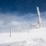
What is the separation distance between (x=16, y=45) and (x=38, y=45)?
4.39 feet

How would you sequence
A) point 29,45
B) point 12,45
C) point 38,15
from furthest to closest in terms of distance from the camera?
point 38,15
point 29,45
point 12,45

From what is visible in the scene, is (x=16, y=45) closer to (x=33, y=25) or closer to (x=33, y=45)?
(x=33, y=45)

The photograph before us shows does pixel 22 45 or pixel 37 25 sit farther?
pixel 37 25

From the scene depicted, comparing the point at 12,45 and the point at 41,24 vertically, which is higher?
the point at 41,24

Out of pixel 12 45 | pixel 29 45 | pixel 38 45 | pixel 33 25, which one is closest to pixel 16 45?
pixel 12 45

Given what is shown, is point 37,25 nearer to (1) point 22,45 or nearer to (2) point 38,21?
(2) point 38,21

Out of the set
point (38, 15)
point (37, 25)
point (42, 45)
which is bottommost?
point (42, 45)

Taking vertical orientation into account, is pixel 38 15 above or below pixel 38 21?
above

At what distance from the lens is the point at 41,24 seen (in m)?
37.0

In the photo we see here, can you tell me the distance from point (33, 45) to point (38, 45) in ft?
1.02

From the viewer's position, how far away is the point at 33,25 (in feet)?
121

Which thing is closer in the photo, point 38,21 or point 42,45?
point 42,45

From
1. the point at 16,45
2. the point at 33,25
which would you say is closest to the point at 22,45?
the point at 16,45

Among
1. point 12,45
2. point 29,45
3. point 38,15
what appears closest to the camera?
point 12,45
